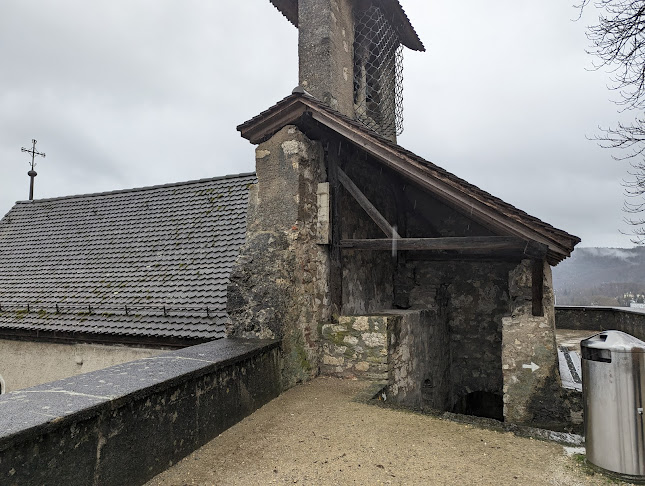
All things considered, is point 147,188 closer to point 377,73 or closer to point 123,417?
point 377,73

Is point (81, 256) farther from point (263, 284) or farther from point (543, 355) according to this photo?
point (543, 355)

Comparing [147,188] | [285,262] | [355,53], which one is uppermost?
[355,53]

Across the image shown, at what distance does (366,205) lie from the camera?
5004 millimetres

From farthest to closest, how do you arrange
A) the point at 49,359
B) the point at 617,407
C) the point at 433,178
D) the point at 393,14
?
1. the point at 393,14
2. the point at 49,359
3. the point at 433,178
4. the point at 617,407

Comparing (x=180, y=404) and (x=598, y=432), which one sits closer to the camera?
(x=598, y=432)

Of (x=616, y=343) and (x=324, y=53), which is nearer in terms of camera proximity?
(x=616, y=343)

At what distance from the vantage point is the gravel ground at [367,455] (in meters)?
2.48

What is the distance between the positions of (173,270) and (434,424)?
7.44 m

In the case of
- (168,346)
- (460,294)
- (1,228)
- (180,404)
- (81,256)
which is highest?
(1,228)

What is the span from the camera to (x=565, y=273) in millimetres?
102188

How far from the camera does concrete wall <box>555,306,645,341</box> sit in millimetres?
10943

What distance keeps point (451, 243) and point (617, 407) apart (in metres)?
2.60

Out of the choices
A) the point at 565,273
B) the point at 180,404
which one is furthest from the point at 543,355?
the point at 565,273

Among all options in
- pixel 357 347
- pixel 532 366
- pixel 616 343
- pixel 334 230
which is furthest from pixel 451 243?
pixel 616 343
